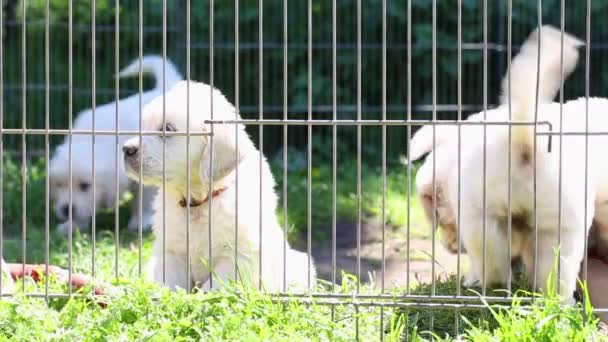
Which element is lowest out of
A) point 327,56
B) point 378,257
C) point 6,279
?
point 378,257

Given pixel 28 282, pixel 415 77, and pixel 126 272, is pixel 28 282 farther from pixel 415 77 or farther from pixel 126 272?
pixel 415 77

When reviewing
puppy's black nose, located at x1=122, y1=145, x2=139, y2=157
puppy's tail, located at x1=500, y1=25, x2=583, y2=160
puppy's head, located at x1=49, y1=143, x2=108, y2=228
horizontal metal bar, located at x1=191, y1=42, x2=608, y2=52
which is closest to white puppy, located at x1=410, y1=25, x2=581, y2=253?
puppy's tail, located at x1=500, y1=25, x2=583, y2=160

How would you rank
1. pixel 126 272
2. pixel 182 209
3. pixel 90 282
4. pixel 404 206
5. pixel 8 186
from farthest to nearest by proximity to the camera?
pixel 8 186 → pixel 404 206 → pixel 126 272 → pixel 182 209 → pixel 90 282

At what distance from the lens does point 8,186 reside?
895 centimetres

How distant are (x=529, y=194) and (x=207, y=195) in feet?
4.71

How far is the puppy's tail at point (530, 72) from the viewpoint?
445 centimetres

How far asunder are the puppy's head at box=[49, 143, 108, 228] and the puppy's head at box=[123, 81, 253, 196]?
3.35 meters

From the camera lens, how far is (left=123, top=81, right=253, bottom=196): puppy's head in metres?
4.86

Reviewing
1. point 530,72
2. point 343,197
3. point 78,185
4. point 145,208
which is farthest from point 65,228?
point 530,72

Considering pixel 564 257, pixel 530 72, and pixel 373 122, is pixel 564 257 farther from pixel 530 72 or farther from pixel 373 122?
pixel 373 122

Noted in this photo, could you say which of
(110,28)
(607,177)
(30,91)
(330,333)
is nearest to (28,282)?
(330,333)

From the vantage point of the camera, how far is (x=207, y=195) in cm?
505

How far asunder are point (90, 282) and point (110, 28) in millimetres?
6130

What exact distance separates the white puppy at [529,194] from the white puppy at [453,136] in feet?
0.08
